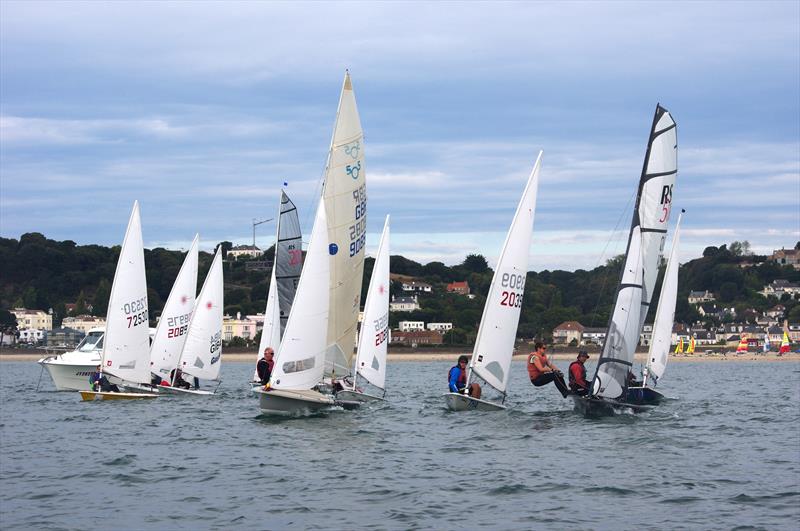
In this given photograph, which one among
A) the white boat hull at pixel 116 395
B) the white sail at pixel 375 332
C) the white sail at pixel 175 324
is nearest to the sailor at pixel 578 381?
the white sail at pixel 375 332

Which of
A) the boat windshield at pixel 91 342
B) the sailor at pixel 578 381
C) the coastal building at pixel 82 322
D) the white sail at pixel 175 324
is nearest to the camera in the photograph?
the sailor at pixel 578 381

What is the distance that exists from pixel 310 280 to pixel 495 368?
484cm

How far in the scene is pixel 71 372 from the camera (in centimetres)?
3672

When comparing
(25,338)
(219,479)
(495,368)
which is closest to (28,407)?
(495,368)

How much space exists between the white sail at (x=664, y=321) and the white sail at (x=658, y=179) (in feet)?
34.9

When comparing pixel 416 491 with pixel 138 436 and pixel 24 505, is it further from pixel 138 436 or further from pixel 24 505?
pixel 138 436

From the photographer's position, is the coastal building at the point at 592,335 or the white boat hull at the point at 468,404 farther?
the coastal building at the point at 592,335

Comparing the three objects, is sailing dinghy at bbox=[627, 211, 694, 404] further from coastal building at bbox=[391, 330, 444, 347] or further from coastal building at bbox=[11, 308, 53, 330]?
coastal building at bbox=[11, 308, 53, 330]

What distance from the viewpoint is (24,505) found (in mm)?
15219

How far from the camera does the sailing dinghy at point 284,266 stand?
33969 mm

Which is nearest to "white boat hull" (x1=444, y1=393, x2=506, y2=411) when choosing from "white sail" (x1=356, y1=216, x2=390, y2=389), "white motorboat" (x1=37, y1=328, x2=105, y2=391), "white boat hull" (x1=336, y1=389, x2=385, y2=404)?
"white boat hull" (x1=336, y1=389, x2=385, y2=404)

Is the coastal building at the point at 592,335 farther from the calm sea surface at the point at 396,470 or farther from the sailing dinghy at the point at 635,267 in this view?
the calm sea surface at the point at 396,470

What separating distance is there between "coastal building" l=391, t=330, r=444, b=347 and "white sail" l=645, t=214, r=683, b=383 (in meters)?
84.9

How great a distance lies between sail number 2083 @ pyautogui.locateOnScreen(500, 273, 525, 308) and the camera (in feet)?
85.6
